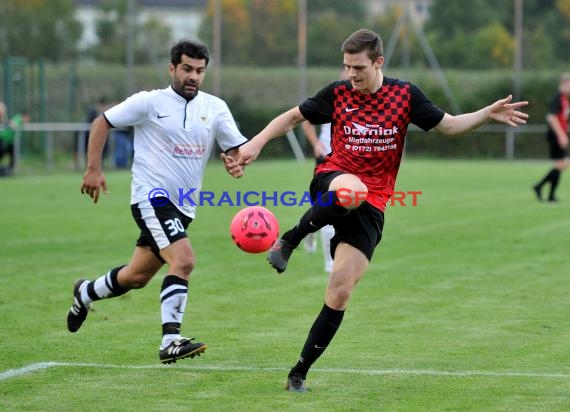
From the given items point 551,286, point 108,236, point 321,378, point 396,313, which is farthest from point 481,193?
point 321,378

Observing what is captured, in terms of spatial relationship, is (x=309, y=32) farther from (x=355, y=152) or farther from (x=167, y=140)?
(x=355, y=152)

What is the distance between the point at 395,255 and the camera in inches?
564

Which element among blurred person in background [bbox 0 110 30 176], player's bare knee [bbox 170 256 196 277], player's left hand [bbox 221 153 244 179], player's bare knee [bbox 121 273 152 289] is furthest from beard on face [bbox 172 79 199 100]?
blurred person in background [bbox 0 110 30 176]

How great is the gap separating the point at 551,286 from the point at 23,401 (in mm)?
6535

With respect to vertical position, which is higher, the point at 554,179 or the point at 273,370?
the point at 273,370

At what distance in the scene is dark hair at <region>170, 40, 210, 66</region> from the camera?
7566 mm

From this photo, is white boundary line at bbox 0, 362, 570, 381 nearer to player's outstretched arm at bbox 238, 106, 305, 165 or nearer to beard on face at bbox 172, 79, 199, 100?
player's outstretched arm at bbox 238, 106, 305, 165

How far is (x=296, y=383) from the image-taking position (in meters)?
6.86

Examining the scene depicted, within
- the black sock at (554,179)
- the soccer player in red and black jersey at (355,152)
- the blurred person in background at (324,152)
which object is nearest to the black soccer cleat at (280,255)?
the soccer player in red and black jersey at (355,152)

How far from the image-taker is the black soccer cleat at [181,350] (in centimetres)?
706

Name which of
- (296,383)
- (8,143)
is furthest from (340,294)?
(8,143)

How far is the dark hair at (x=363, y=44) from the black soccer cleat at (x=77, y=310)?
2710 mm

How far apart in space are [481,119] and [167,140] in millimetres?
2062

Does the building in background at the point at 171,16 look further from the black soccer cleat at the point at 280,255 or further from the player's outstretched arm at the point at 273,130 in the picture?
the black soccer cleat at the point at 280,255
